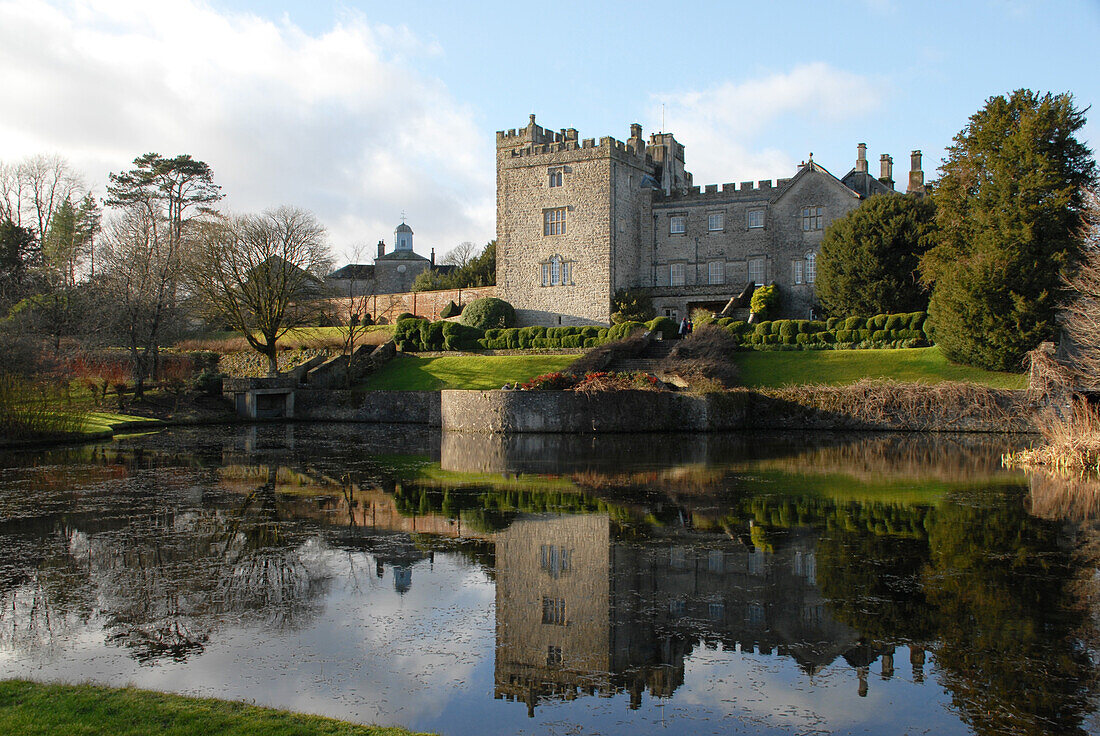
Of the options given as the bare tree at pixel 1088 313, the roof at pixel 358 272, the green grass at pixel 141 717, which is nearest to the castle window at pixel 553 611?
the green grass at pixel 141 717

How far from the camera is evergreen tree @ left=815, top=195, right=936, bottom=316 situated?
3250cm

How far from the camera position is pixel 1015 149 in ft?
82.7

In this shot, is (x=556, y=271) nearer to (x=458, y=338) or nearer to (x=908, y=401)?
(x=458, y=338)

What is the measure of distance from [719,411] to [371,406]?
39.7ft

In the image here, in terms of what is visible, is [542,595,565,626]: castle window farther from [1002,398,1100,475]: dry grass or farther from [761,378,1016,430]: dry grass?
[761,378,1016,430]: dry grass

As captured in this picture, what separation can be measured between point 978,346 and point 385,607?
23494mm

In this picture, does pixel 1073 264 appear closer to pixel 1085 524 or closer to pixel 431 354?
pixel 1085 524

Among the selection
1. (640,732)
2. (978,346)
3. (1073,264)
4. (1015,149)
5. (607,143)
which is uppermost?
(607,143)

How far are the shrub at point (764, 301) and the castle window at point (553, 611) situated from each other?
31.5 metres

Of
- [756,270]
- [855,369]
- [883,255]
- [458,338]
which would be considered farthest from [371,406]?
[756,270]

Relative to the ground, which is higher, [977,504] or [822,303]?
[822,303]

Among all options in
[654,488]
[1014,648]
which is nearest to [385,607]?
[1014,648]

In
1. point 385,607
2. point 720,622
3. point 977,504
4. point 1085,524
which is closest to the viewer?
point 720,622

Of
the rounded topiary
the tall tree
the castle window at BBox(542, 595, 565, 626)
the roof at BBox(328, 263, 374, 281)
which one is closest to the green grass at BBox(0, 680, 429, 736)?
the castle window at BBox(542, 595, 565, 626)
